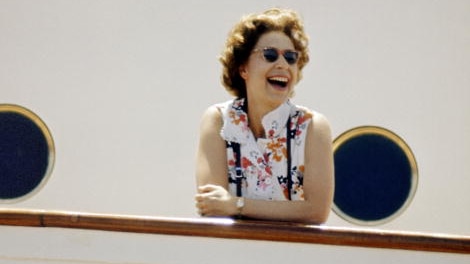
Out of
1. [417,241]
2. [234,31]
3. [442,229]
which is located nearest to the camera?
[417,241]

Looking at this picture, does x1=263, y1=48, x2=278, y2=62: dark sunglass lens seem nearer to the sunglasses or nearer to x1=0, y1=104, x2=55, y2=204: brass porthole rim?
the sunglasses

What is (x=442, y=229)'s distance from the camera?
4422 millimetres

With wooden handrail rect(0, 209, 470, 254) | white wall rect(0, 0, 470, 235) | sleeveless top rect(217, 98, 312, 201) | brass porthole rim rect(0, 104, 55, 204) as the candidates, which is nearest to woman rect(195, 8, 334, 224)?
sleeveless top rect(217, 98, 312, 201)

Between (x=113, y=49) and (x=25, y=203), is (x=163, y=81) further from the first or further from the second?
(x=25, y=203)

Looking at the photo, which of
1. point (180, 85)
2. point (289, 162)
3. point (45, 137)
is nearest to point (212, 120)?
point (289, 162)

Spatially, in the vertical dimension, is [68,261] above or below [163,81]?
below

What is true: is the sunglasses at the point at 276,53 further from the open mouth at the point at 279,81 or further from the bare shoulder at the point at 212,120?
the bare shoulder at the point at 212,120

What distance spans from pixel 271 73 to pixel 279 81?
1.6 inches

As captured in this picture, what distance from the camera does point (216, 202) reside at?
282 cm

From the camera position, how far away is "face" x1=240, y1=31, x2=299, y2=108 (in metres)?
2.98

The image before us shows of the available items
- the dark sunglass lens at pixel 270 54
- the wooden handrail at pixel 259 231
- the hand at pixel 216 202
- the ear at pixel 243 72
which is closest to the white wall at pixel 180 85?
the ear at pixel 243 72

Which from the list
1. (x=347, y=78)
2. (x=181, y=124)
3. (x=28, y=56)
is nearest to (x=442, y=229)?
(x=347, y=78)

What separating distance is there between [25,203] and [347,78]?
4.88 feet

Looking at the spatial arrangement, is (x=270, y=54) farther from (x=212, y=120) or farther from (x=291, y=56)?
(x=212, y=120)
